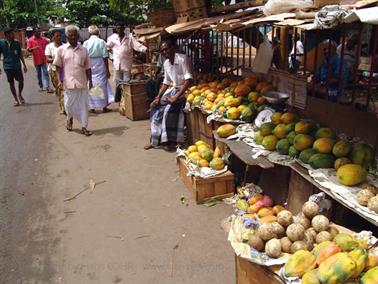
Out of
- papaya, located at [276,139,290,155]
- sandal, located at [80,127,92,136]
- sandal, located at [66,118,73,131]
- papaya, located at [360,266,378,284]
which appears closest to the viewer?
papaya, located at [360,266,378,284]

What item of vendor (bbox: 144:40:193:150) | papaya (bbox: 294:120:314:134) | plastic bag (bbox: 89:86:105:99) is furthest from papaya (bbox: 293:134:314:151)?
plastic bag (bbox: 89:86:105:99)

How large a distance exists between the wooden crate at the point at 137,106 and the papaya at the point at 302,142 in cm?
541

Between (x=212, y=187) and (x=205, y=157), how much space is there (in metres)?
0.45

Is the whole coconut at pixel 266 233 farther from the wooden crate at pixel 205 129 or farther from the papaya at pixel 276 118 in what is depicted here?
the wooden crate at pixel 205 129

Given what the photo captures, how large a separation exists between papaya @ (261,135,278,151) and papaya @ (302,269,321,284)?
6.22 ft

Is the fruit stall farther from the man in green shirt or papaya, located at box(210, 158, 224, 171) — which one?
the man in green shirt

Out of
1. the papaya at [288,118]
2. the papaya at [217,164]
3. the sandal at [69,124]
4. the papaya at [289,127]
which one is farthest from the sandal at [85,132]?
the papaya at [289,127]

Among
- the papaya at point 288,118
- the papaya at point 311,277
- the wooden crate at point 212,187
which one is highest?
the papaya at point 288,118

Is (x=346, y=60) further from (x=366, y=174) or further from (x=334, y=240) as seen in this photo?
(x=334, y=240)

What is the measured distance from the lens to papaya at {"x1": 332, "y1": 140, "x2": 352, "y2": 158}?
3350 millimetres

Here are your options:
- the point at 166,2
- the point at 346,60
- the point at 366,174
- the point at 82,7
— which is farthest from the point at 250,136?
the point at 82,7

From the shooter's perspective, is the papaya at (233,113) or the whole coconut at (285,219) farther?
the papaya at (233,113)

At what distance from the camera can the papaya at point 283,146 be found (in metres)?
3.79

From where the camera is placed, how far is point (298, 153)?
12.1 ft
